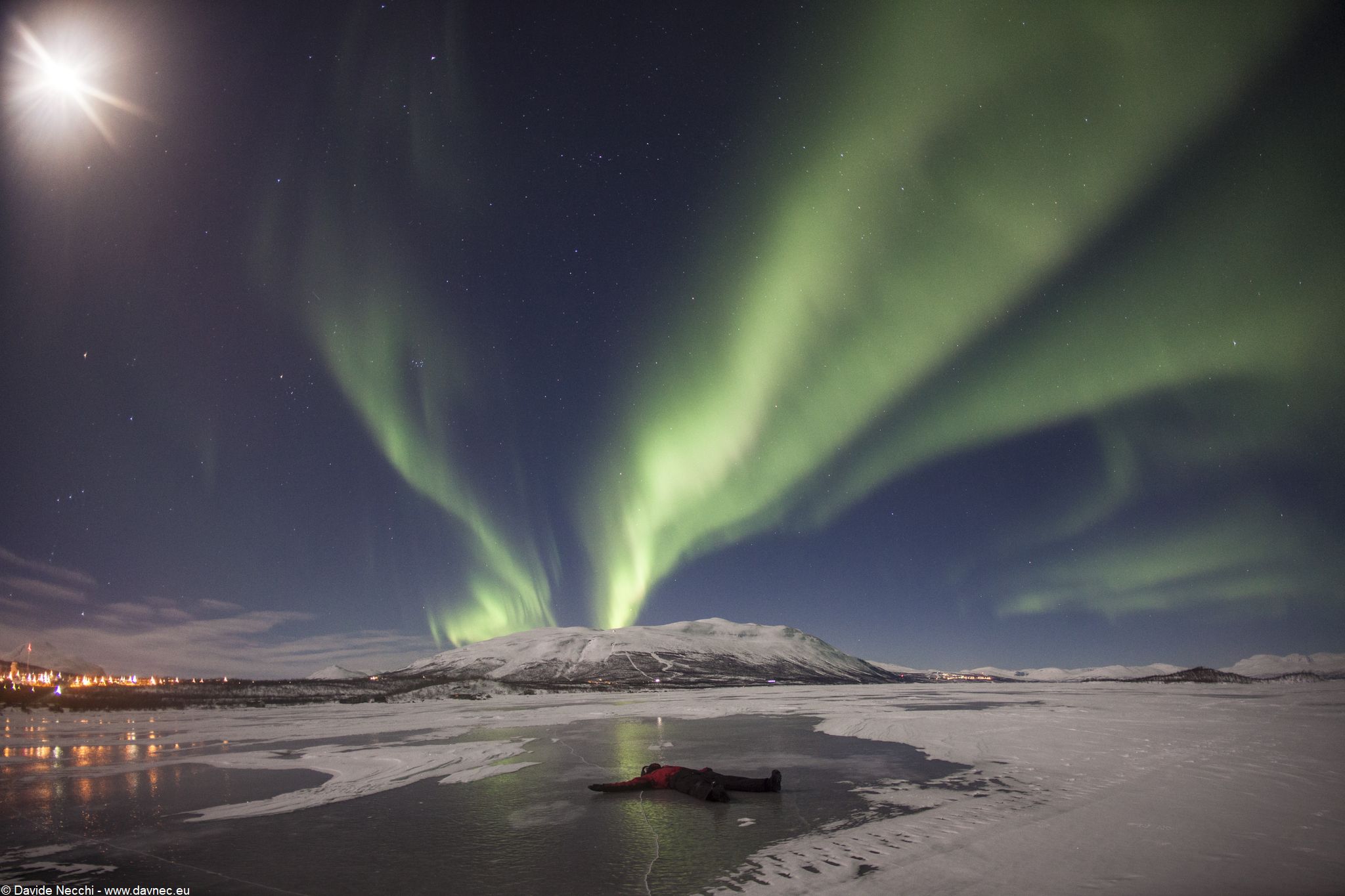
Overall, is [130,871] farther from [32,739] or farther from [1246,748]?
[32,739]

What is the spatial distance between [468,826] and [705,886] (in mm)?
5951

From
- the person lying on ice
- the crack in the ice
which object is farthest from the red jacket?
the crack in the ice

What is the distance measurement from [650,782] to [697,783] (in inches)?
70.4

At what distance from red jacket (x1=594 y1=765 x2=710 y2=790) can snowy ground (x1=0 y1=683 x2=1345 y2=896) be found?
473 centimetres

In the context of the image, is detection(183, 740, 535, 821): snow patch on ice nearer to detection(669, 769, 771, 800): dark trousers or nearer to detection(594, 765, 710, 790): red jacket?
detection(594, 765, 710, 790): red jacket

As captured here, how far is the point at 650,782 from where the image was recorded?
15.5 m

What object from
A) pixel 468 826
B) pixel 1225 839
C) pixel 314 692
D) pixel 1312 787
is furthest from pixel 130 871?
pixel 314 692

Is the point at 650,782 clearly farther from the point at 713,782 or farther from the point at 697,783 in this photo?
the point at 713,782

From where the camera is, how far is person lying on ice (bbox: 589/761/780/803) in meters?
13.8

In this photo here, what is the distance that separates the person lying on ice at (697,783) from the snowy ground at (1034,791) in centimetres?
246

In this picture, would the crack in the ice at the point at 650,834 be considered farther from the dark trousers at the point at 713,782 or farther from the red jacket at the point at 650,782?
the dark trousers at the point at 713,782

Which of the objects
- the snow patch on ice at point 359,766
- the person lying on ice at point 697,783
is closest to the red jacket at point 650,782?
the person lying on ice at point 697,783

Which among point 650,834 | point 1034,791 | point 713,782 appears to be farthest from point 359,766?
point 1034,791

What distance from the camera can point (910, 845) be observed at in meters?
9.68
